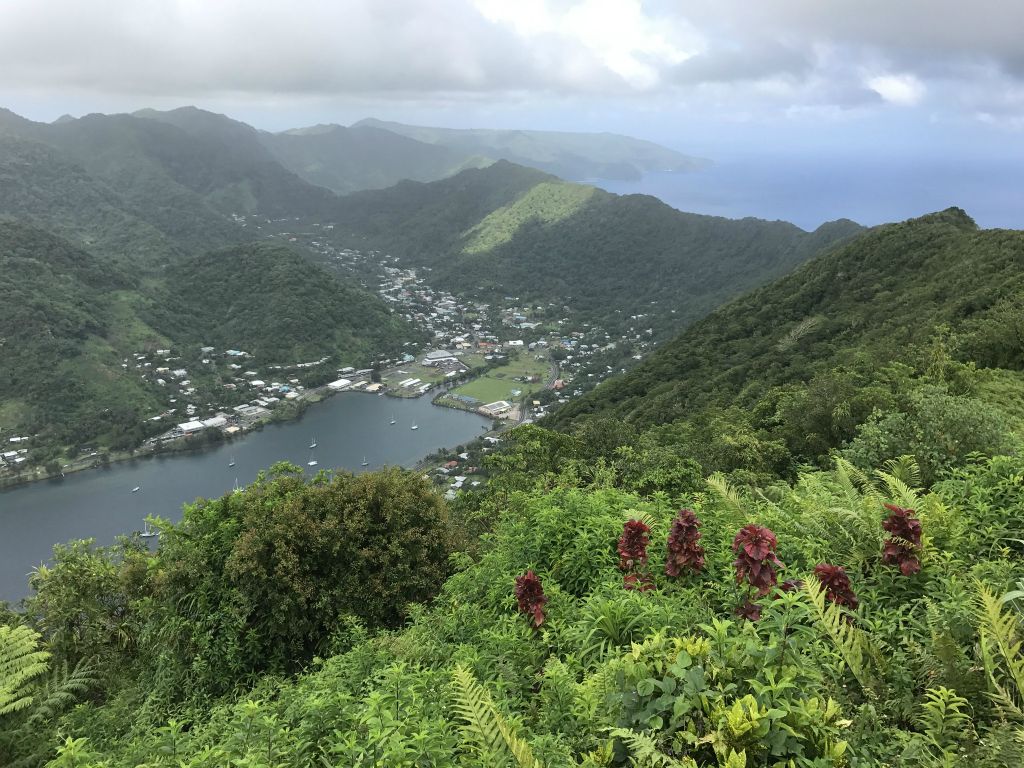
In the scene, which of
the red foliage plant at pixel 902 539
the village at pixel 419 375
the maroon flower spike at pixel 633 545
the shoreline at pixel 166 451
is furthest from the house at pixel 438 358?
the red foliage plant at pixel 902 539

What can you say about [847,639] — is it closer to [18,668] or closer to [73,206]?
[18,668]

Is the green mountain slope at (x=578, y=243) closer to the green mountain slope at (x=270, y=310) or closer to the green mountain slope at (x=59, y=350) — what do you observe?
the green mountain slope at (x=270, y=310)

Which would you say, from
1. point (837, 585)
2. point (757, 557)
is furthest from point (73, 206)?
point (837, 585)

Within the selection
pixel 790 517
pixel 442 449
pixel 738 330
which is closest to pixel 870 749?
pixel 790 517

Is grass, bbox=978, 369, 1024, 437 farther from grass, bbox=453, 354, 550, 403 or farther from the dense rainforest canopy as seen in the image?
grass, bbox=453, 354, 550, 403

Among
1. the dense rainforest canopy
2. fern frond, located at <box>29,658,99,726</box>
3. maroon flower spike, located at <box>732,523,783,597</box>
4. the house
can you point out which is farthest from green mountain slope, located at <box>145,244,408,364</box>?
maroon flower spike, located at <box>732,523,783,597</box>

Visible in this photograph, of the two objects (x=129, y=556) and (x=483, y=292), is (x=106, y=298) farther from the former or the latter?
(x=129, y=556)
